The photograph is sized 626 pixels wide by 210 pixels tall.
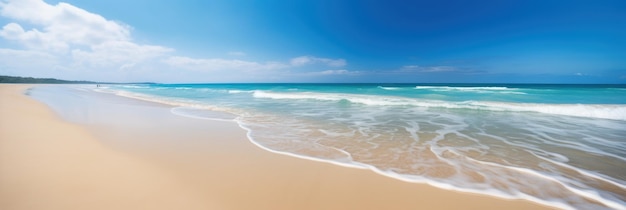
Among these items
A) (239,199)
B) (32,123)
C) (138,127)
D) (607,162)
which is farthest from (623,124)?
(32,123)

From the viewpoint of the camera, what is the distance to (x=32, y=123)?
6.55 meters

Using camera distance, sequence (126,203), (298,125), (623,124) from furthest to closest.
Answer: (623,124) → (298,125) → (126,203)

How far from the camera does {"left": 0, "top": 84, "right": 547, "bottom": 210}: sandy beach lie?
2.47 m

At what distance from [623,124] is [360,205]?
38.0 feet

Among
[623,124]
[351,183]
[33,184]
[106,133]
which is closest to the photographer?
[33,184]

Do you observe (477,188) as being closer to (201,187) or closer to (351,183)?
(351,183)

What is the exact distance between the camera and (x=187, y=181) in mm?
2984

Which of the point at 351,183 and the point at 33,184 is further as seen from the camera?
the point at 351,183

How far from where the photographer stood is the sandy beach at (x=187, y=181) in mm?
2475

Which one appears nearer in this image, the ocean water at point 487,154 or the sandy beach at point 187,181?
the sandy beach at point 187,181

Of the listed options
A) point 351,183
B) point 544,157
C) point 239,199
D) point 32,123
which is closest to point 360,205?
point 351,183

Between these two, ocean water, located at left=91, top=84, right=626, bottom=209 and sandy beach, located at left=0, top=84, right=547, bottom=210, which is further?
ocean water, located at left=91, top=84, right=626, bottom=209

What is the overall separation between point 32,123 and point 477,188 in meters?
10.4

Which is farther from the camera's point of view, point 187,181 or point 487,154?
point 487,154
